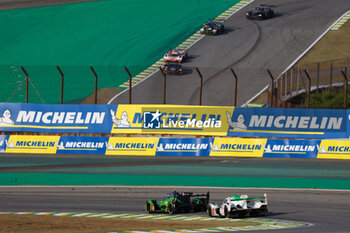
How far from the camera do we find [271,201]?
79.1ft

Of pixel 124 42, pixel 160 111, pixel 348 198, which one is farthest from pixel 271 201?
pixel 124 42

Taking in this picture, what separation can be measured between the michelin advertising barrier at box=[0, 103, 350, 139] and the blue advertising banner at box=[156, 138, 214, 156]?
59.1 inches

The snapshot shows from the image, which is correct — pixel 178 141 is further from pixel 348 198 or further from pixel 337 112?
pixel 348 198

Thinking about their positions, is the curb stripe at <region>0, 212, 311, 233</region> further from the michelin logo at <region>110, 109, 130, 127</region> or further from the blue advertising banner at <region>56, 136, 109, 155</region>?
the michelin logo at <region>110, 109, 130, 127</region>

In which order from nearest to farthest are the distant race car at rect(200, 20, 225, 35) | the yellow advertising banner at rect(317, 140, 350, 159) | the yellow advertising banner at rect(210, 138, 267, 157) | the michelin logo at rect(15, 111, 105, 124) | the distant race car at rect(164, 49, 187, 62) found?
1. the yellow advertising banner at rect(317, 140, 350, 159)
2. the yellow advertising banner at rect(210, 138, 267, 157)
3. the michelin logo at rect(15, 111, 105, 124)
4. the distant race car at rect(164, 49, 187, 62)
5. the distant race car at rect(200, 20, 225, 35)

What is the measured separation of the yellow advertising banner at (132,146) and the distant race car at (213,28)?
27.5 m

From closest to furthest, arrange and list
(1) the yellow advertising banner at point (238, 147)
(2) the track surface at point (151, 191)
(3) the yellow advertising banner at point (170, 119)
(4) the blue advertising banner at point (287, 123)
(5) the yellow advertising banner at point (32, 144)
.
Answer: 1. (2) the track surface at point (151, 191)
2. (1) the yellow advertising banner at point (238, 147)
3. (5) the yellow advertising banner at point (32, 144)
4. (4) the blue advertising banner at point (287, 123)
5. (3) the yellow advertising banner at point (170, 119)

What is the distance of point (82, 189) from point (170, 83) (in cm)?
2483

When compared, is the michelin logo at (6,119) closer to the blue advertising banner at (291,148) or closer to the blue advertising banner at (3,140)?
the blue advertising banner at (3,140)

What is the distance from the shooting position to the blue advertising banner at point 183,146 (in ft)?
108

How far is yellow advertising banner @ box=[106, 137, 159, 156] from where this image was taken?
32938 mm

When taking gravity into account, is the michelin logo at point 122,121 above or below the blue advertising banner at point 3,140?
above

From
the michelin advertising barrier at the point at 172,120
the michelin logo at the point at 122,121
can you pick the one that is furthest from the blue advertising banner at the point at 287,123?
the michelin logo at the point at 122,121

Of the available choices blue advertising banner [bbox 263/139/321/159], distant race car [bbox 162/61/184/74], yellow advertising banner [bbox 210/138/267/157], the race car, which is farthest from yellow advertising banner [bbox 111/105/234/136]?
distant race car [bbox 162/61/184/74]
